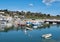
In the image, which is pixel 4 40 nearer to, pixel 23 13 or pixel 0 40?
pixel 0 40

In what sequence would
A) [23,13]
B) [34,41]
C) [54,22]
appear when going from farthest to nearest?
[23,13], [54,22], [34,41]

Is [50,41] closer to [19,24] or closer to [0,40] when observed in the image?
[0,40]

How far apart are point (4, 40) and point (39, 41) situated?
3.45 meters

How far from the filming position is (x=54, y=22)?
47.6 m

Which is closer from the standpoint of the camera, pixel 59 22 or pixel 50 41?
pixel 50 41

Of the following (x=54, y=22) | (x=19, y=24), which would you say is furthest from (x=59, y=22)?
(x=19, y=24)

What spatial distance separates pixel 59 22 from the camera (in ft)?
159

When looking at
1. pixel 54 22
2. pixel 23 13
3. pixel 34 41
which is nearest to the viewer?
pixel 34 41

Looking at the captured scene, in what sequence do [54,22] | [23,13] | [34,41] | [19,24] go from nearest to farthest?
[34,41]
[19,24]
[54,22]
[23,13]

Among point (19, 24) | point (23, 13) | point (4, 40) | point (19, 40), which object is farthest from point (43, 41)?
point (23, 13)

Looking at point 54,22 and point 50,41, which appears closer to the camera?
point 50,41

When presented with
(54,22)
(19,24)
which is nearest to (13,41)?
(19,24)

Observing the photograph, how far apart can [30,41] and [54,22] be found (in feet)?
96.0

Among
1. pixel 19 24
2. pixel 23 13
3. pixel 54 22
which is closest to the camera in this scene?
pixel 19 24
